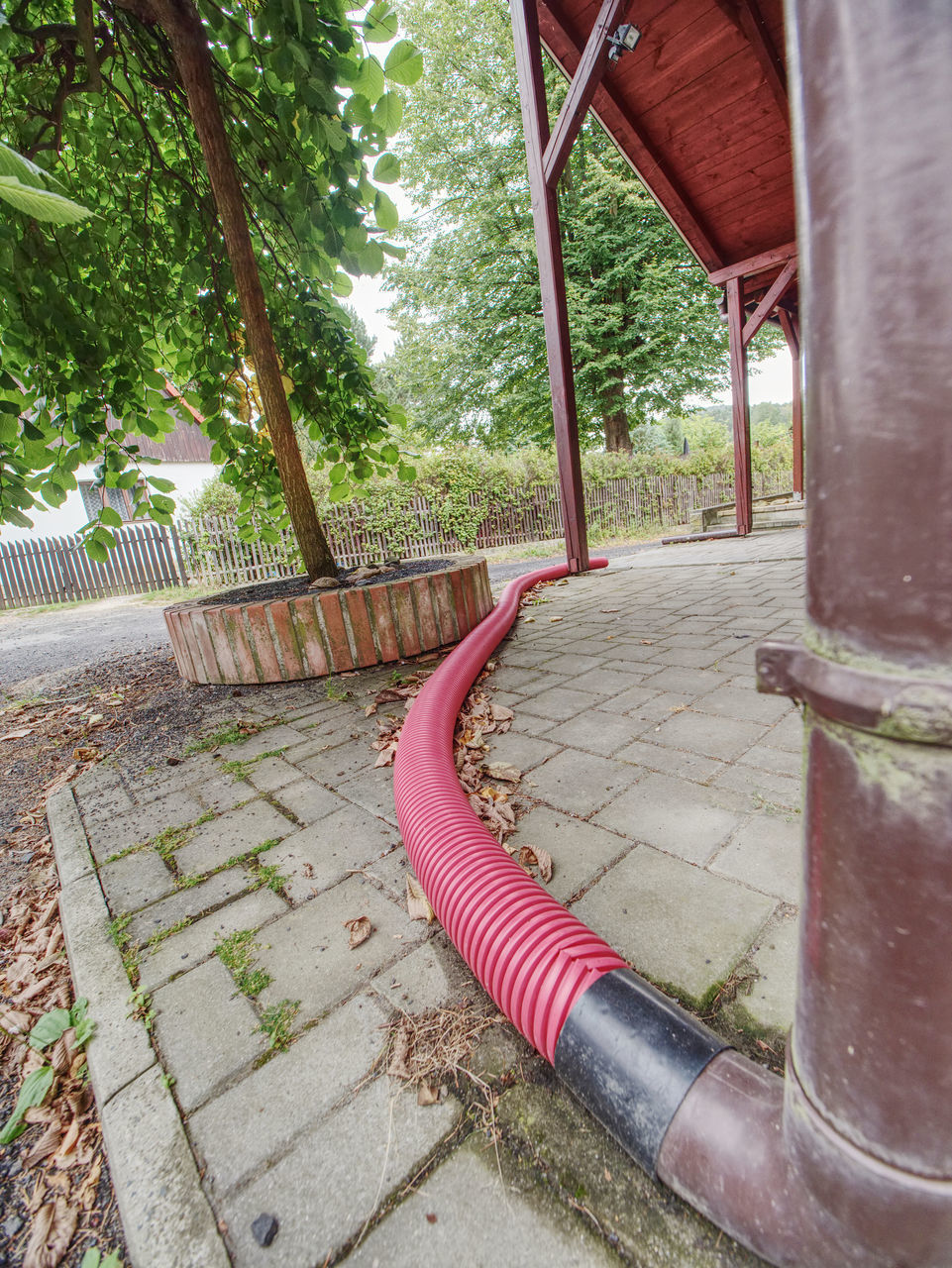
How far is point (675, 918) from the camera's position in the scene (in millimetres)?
1327

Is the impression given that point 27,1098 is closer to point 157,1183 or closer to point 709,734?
point 157,1183

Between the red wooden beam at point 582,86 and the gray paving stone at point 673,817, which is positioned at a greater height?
the red wooden beam at point 582,86

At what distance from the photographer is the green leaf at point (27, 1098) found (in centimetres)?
106

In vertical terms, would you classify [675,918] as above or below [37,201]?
below

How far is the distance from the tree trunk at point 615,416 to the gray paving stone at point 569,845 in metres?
17.2

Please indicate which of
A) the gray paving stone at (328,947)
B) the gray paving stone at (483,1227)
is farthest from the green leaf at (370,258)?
the gray paving stone at (483,1227)

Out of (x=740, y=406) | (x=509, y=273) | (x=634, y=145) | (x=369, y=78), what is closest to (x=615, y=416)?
(x=509, y=273)

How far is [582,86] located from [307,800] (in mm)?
6374

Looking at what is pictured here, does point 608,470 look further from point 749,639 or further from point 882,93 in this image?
point 882,93

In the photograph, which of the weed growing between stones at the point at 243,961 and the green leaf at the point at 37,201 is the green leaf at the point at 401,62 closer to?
the green leaf at the point at 37,201

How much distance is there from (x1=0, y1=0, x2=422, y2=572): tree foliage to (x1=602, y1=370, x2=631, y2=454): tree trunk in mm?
14637

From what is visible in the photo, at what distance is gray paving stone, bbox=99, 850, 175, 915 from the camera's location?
1.63 meters

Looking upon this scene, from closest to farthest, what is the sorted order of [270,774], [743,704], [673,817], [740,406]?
1. [673,817]
2. [270,774]
3. [743,704]
4. [740,406]

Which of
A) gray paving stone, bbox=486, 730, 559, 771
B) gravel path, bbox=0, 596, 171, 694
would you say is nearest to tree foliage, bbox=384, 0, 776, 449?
gravel path, bbox=0, 596, 171, 694
